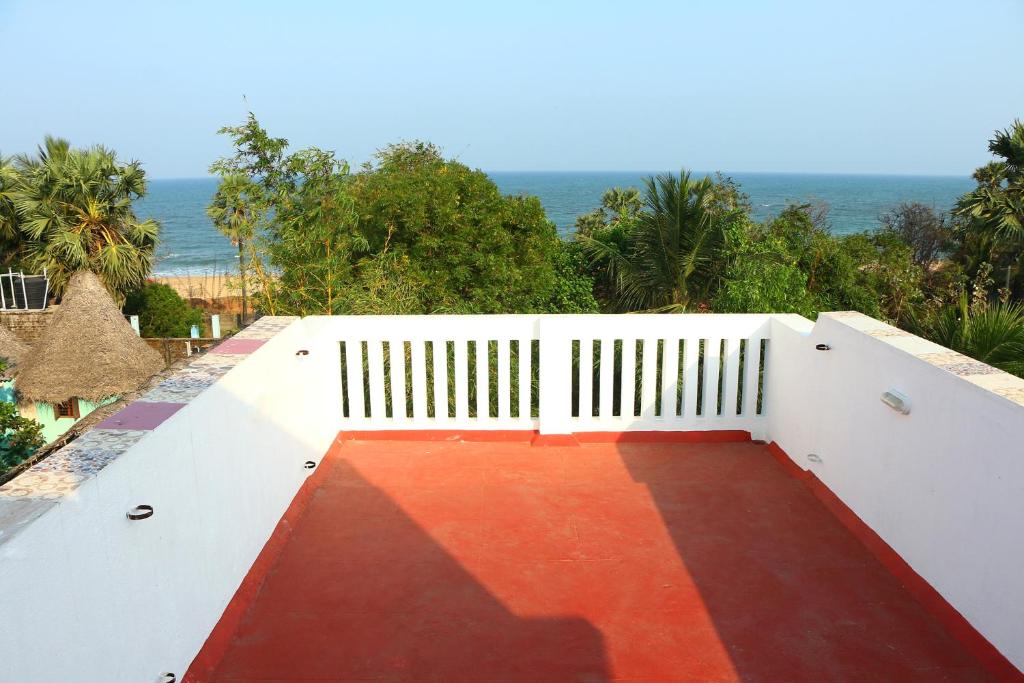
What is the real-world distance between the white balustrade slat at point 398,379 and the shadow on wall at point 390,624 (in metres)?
1.25

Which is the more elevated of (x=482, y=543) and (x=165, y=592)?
(x=165, y=592)

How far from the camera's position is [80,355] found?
1636 cm

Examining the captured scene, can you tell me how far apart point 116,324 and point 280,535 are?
1541 cm

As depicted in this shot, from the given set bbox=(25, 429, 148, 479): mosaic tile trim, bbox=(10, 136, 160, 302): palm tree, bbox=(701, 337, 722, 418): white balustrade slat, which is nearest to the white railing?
bbox=(701, 337, 722, 418): white balustrade slat

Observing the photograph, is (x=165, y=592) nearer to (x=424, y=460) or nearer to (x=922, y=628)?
(x=424, y=460)

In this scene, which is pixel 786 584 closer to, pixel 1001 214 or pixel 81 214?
pixel 1001 214

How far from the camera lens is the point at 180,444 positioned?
8.21 ft

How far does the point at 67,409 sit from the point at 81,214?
14.4 feet

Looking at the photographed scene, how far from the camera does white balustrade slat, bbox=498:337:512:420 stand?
4.84m

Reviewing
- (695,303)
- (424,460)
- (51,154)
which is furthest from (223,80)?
(424,460)

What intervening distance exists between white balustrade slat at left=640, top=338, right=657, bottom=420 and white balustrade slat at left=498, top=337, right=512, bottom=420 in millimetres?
861

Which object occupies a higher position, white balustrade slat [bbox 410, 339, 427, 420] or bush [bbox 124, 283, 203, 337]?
white balustrade slat [bbox 410, 339, 427, 420]

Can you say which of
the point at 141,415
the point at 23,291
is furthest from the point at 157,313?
the point at 141,415

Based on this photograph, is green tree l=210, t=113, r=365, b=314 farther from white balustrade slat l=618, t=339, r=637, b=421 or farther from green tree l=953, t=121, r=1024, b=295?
green tree l=953, t=121, r=1024, b=295
